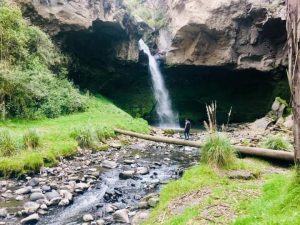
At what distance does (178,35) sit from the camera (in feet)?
107

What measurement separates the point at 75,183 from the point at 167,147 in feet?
24.8

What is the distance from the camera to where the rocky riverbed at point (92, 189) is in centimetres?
749

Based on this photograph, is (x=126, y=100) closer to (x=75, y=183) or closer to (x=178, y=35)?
(x=178, y=35)

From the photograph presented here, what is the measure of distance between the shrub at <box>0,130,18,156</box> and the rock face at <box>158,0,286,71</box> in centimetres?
2324

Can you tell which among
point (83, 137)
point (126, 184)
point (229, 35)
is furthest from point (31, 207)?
point (229, 35)

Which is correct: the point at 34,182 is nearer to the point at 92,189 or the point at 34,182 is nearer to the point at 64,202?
the point at 92,189

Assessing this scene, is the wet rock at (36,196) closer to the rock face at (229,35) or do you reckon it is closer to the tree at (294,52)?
the tree at (294,52)

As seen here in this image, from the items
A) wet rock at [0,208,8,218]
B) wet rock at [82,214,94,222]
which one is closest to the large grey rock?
wet rock at [0,208,8,218]

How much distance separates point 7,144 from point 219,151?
22.8 feet

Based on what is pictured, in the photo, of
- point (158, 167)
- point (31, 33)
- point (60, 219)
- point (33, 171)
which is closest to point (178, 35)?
point (31, 33)

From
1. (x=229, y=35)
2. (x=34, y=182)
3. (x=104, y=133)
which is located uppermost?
(x=229, y=35)

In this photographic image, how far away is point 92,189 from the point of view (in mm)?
9742

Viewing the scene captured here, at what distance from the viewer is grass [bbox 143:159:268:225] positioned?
5810mm

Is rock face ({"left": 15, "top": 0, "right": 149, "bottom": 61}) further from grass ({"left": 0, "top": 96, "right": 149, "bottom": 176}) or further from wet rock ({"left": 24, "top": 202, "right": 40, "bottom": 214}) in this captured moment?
wet rock ({"left": 24, "top": 202, "right": 40, "bottom": 214})
